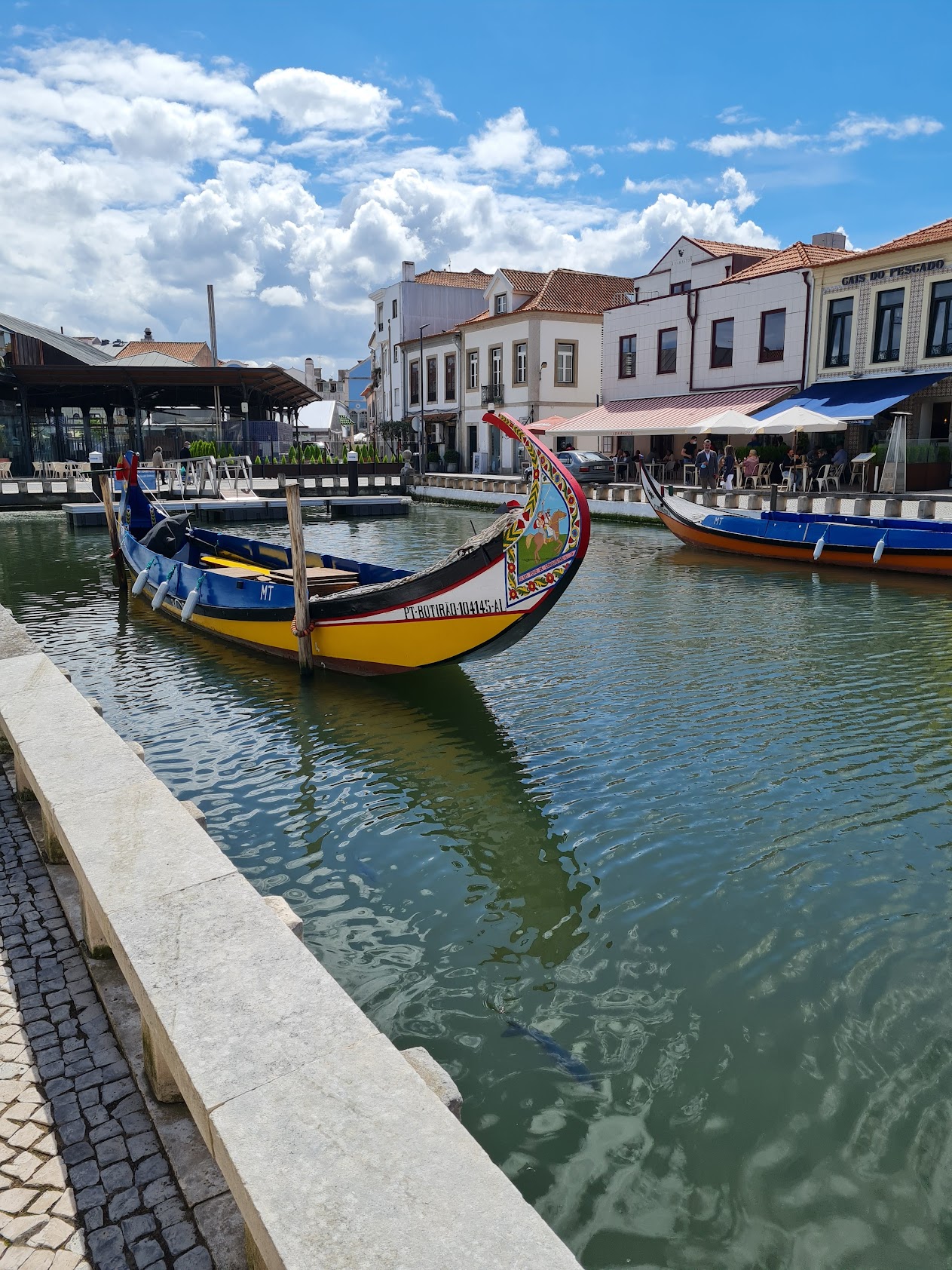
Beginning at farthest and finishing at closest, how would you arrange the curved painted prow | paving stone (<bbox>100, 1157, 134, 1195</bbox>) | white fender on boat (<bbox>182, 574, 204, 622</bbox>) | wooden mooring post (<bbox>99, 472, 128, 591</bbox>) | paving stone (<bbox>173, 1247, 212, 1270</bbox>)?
wooden mooring post (<bbox>99, 472, 128, 591</bbox>)
white fender on boat (<bbox>182, 574, 204, 622</bbox>)
the curved painted prow
paving stone (<bbox>100, 1157, 134, 1195</bbox>)
paving stone (<bbox>173, 1247, 212, 1270</bbox>)

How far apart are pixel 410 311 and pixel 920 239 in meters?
32.1

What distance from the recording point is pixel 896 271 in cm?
2539

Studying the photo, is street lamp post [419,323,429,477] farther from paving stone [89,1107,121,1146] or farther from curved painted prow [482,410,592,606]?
paving stone [89,1107,121,1146]

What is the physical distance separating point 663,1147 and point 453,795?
403 cm

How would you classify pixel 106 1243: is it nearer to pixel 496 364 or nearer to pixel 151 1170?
pixel 151 1170

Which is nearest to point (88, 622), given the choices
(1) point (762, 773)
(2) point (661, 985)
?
(1) point (762, 773)

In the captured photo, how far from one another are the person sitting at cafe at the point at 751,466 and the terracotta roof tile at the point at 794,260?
19.2ft

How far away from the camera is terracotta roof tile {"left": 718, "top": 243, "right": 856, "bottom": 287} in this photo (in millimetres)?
28500

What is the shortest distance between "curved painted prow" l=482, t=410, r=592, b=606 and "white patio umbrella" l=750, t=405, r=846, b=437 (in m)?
18.0

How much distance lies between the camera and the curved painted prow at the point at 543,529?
8664 mm

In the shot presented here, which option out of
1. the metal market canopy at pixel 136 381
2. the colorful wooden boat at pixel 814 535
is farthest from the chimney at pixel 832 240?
the metal market canopy at pixel 136 381

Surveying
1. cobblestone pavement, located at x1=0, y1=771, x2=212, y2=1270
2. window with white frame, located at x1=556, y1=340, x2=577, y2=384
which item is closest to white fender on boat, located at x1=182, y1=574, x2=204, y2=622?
cobblestone pavement, located at x1=0, y1=771, x2=212, y2=1270

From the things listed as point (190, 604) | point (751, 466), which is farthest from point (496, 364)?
point (190, 604)

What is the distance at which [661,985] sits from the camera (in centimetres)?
482
